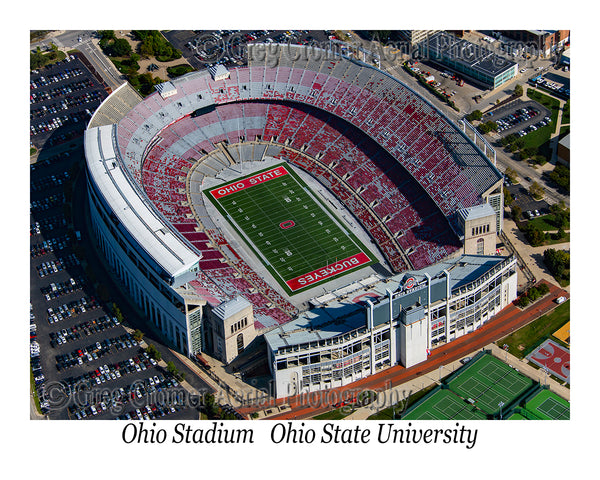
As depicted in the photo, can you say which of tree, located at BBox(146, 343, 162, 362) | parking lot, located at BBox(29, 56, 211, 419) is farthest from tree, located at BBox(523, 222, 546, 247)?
tree, located at BBox(146, 343, 162, 362)

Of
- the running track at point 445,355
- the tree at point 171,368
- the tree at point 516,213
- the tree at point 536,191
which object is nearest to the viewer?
the running track at point 445,355

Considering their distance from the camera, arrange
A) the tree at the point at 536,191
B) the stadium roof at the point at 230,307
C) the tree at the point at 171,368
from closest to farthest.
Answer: the stadium roof at the point at 230,307, the tree at the point at 171,368, the tree at the point at 536,191

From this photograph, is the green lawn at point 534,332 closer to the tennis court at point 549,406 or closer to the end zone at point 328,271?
the tennis court at point 549,406

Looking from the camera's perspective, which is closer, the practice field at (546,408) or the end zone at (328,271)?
the practice field at (546,408)

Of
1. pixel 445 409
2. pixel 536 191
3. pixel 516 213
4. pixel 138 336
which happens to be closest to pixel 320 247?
pixel 516 213

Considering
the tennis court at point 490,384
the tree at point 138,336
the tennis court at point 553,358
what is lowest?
the tennis court at point 490,384

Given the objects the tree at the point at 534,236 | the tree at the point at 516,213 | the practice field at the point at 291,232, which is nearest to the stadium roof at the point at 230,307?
the practice field at the point at 291,232
